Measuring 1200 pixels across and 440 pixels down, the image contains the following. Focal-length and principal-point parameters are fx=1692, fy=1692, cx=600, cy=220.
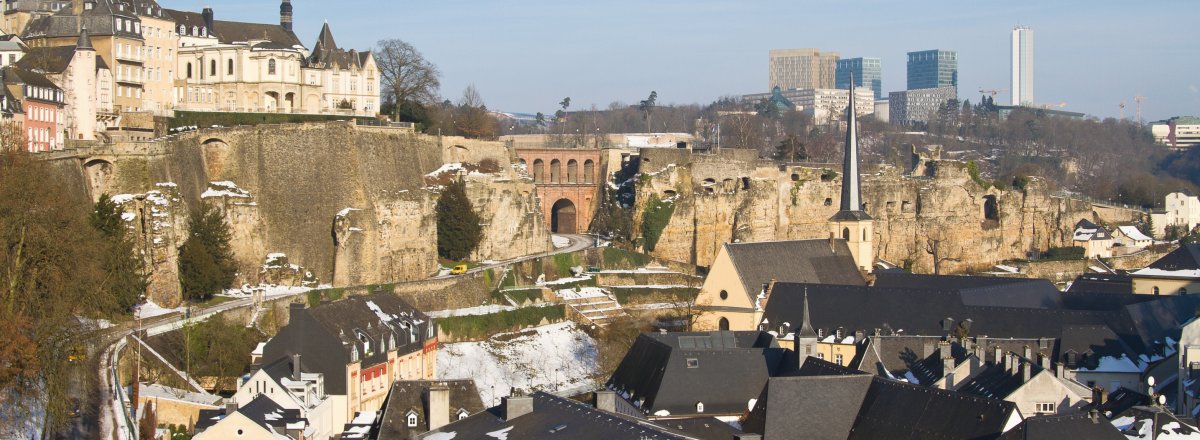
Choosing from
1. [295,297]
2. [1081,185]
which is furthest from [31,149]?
[1081,185]

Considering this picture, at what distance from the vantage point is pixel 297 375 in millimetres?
42406

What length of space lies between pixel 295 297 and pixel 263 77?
1333 centimetres

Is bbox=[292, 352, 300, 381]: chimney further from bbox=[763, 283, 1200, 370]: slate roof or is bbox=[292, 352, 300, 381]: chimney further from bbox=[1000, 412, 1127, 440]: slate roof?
bbox=[1000, 412, 1127, 440]: slate roof

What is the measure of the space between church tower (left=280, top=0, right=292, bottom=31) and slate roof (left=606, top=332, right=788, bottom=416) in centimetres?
3157

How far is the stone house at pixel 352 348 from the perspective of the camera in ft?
144

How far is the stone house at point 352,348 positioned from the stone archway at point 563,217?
28709 mm

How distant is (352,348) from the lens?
4462 centimetres

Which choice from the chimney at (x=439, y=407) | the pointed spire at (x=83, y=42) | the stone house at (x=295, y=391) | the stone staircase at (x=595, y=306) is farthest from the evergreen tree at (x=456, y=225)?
the chimney at (x=439, y=407)

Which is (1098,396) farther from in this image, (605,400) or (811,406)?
(605,400)

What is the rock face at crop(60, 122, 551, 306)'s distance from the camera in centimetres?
5328

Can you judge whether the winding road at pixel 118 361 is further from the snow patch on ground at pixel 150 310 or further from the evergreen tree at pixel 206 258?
the evergreen tree at pixel 206 258

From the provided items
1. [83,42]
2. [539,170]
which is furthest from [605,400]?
[539,170]

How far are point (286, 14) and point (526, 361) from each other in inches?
839

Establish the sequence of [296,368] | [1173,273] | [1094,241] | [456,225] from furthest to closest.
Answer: [1094,241] → [1173,273] → [456,225] → [296,368]
